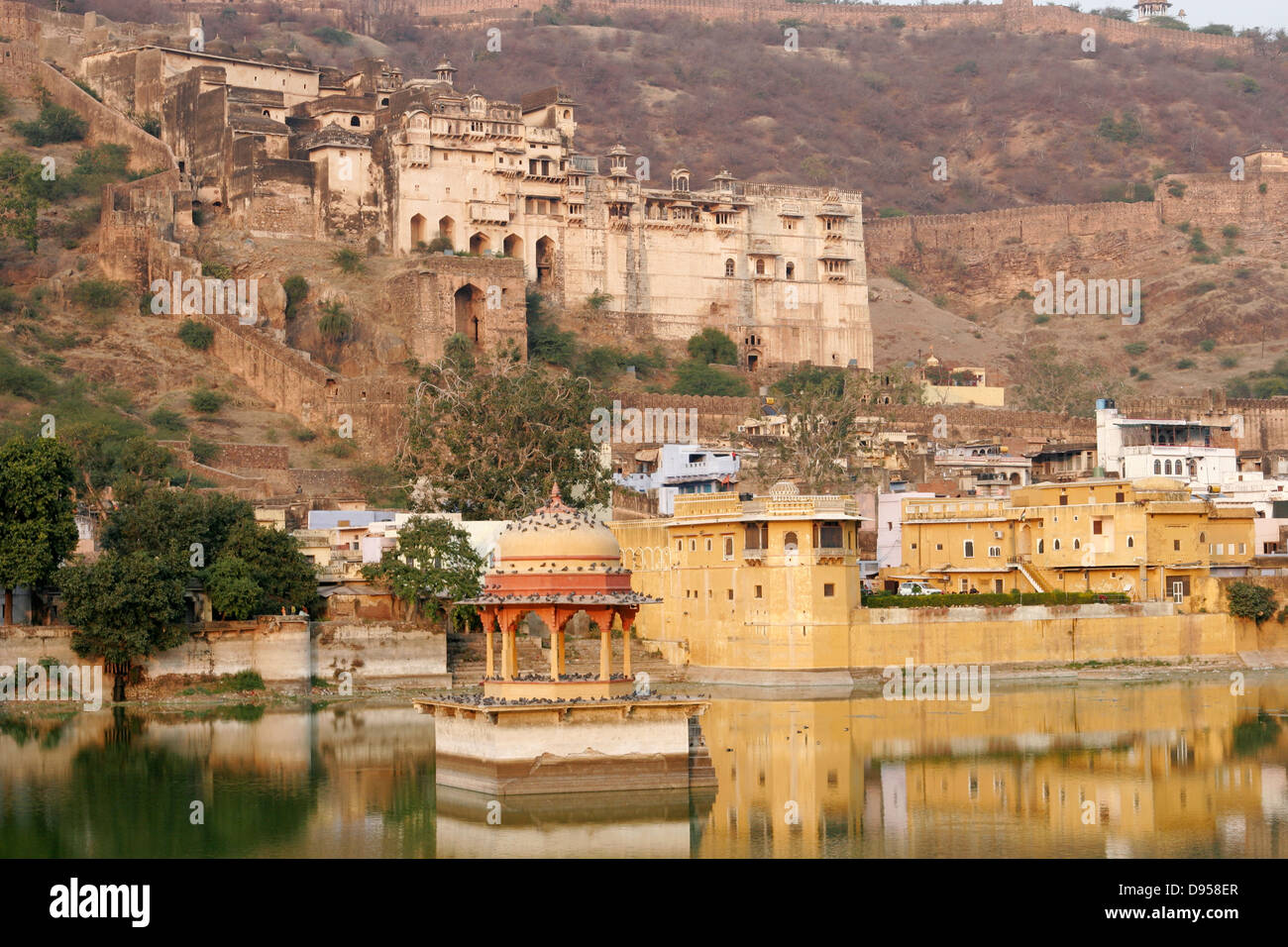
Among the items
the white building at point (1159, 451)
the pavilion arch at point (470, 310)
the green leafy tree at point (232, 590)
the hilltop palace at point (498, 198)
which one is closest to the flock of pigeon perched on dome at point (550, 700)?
the green leafy tree at point (232, 590)

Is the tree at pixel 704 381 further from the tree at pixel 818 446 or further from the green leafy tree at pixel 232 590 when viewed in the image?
the green leafy tree at pixel 232 590

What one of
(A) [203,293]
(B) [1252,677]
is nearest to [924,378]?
(A) [203,293]

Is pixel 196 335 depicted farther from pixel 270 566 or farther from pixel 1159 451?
pixel 1159 451

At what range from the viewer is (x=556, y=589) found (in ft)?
97.2

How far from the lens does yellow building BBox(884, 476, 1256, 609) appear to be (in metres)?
51.6

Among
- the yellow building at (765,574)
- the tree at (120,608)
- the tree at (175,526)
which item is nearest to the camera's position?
the tree at (120,608)

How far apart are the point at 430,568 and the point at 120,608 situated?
23.0 ft

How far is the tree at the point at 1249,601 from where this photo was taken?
50875 millimetres

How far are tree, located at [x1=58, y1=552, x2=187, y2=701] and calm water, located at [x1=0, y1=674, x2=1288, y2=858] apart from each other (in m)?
1.75

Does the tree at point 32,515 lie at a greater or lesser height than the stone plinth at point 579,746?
greater

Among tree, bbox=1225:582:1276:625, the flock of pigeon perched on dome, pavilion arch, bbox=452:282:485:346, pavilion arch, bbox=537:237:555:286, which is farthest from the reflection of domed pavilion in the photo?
pavilion arch, bbox=537:237:555:286

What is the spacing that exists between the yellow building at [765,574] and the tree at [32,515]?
13.5 m

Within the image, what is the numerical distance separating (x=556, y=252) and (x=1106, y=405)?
19295mm

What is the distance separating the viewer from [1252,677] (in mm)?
49406
